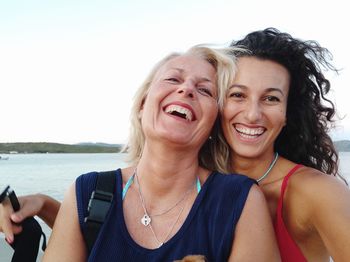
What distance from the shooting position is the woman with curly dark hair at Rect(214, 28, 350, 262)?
2861 millimetres

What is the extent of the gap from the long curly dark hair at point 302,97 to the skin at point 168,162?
0.54m

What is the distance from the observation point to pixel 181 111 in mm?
2971

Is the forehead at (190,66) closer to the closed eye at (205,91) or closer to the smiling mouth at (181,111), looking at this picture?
the closed eye at (205,91)

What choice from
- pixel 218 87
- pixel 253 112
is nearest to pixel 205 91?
pixel 218 87

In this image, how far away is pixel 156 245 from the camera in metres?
2.72

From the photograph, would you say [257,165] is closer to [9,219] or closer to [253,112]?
[253,112]

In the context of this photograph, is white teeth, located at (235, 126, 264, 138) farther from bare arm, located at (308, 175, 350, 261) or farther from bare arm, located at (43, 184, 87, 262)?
bare arm, located at (43, 184, 87, 262)

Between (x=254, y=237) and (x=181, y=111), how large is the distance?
0.95 m

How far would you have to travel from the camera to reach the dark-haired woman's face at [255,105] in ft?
10.7

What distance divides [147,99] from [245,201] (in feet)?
3.39

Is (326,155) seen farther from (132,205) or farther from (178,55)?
(132,205)

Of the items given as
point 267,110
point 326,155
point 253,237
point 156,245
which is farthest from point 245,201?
point 326,155

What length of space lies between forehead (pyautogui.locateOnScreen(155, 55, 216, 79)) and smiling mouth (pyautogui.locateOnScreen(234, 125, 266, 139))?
0.46 m

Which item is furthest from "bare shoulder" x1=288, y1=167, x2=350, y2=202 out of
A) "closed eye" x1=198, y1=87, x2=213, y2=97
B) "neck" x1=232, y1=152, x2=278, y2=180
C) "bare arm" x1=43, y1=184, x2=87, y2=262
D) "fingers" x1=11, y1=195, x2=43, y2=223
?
"fingers" x1=11, y1=195, x2=43, y2=223
